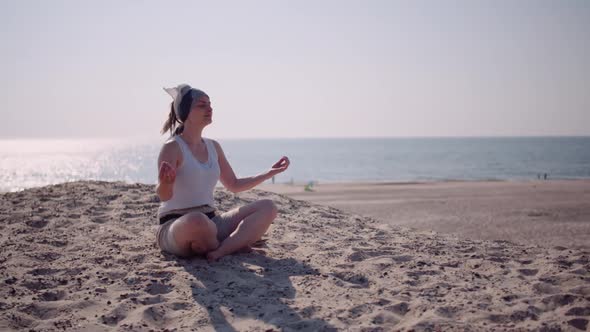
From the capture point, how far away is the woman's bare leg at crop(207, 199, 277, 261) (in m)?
4.33

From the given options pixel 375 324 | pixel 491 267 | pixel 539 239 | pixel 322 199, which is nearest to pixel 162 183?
pixel 375 324

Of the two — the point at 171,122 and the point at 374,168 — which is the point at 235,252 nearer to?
the point at 171,122

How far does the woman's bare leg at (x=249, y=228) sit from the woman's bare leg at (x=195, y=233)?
11 centimetres

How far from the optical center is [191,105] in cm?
416

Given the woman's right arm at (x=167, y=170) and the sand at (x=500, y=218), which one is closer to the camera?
the woman's right arm at (x=167, y=170)

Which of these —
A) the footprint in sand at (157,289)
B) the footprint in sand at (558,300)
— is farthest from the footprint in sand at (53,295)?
the footprint in sand at (558,300)

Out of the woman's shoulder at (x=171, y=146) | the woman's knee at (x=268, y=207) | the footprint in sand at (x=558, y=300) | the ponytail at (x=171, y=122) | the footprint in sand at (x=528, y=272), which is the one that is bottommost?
the footprint in sand at (x=528, y=272)

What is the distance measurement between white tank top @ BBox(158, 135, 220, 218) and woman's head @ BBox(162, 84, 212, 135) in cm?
23

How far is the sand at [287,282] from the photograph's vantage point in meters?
3.04

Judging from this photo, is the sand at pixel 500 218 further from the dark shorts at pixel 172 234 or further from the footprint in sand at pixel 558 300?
the dark shorts at pixel 172 234

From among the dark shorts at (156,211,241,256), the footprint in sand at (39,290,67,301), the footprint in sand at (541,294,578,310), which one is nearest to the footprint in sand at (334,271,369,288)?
the dark shorts at (156,211,241,256)

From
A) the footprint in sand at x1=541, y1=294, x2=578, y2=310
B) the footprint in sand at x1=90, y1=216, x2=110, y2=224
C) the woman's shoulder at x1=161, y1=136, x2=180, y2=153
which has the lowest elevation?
the footprint in sand at x1=90, y1=216, x2=110, y2=224

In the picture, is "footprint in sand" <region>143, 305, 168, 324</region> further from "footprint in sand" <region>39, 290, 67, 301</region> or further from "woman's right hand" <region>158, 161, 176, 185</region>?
"woman's right hand" <region>158, 161, 176, 185</region>

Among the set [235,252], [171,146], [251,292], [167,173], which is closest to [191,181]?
[171,146]
